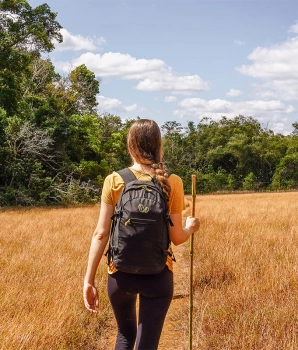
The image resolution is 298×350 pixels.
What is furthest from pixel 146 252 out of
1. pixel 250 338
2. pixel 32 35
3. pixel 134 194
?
pixel 32 35

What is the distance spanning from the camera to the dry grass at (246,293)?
3.87 meters

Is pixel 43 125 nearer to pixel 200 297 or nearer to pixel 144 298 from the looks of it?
pixel 200 297

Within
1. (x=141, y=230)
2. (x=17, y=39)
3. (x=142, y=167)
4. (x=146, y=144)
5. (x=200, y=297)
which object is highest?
(x=17, y=39)

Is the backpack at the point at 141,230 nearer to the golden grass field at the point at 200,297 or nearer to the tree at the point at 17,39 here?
the golden grass field at the point at 200,297

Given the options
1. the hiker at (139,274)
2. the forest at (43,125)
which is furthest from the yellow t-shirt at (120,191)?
the forest at (43,125)

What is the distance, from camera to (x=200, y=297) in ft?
17.2

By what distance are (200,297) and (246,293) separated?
0.64 meters

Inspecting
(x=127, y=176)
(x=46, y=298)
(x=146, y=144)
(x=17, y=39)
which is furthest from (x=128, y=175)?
(x=17, y=39)

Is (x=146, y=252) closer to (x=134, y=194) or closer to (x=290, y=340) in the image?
(x=134, y=194)

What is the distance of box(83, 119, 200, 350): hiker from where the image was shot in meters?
2.46

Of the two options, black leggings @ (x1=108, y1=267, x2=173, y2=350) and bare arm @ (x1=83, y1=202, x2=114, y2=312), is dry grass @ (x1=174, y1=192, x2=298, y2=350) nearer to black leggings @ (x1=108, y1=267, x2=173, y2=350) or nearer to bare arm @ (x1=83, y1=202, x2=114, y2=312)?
black leggings @ (x1=108, y1=267, x2=173, y2=350)

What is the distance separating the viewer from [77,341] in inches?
157

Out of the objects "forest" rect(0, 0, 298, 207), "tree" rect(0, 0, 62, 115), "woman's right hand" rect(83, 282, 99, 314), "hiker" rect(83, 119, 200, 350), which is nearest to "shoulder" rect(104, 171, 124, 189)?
"hiker" rect(83, 119, 200, 350)

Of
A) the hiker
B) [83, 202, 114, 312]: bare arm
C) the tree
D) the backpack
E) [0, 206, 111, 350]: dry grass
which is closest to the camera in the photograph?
the backpack
